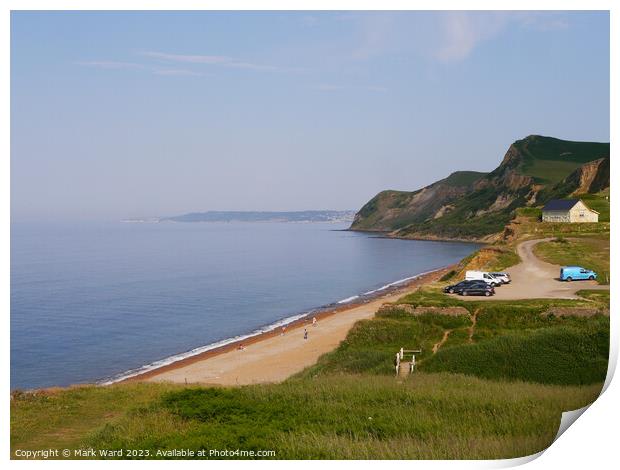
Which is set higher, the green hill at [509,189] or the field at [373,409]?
the green hill at [509,189]

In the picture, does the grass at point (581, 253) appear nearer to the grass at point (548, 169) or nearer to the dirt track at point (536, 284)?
the dirt track at point (536, 284)

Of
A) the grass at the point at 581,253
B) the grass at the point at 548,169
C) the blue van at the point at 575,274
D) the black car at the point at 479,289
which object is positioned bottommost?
the black car at the point at 479,289

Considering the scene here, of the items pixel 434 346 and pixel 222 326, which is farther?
pixel 222 326

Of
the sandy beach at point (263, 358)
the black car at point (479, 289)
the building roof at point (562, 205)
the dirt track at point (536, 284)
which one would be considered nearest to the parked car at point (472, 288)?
the black car at point (479, 289)

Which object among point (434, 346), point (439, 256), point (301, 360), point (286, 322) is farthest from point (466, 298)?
point (439, 256)

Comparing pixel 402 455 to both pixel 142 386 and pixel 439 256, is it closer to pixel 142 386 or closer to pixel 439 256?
pixel 142 386

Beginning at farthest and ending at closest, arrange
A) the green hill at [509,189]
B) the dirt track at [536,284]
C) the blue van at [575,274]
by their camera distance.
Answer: the green hill at [509,189], the blue van at [575,274], the dirt track at [536,284]
